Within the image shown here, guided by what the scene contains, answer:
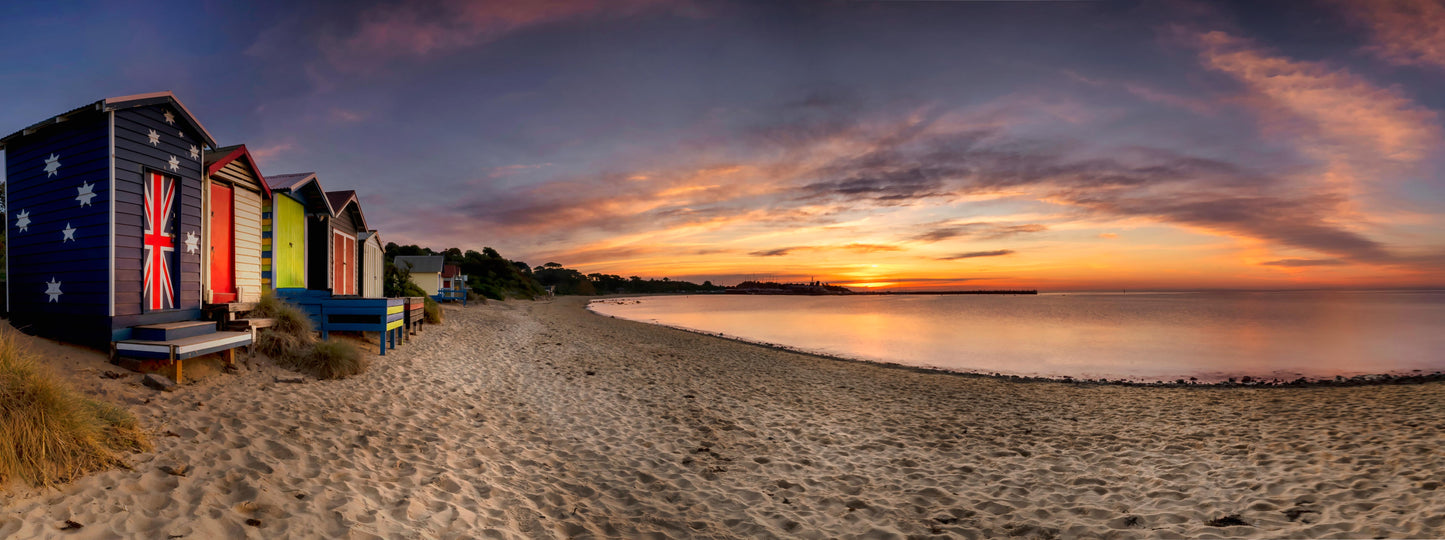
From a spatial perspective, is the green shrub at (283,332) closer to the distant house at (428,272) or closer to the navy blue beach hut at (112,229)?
the navy blue beach hut at (112,229)

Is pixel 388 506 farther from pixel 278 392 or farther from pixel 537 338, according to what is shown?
pixel 537 338

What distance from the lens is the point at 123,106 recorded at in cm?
709

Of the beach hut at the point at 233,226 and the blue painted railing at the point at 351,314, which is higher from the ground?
the beach hut at the point at 233,226

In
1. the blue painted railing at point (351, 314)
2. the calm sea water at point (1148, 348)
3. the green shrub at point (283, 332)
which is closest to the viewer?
the green shrub at point (283, 332)

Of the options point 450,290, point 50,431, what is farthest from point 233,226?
point 450,290

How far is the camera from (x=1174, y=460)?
22.6 feet

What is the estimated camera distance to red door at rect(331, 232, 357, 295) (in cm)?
1427

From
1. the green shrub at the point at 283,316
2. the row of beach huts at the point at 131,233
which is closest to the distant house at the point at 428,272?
the row of beach huts at the point at 131,233

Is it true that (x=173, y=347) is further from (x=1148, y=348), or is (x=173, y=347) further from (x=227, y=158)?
(x=1148, y=348)

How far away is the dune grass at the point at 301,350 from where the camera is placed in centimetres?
794

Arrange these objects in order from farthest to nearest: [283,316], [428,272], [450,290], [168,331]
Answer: [450,290]
[428,272]
[283,316]
[168,331]

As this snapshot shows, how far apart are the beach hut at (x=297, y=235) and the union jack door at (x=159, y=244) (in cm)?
360

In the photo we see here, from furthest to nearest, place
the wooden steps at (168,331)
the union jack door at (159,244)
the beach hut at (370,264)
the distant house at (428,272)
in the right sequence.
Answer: the distant house at (428,272)
the beach hut at (370,264)
the union jack door at (159,244)
the wooden steps at (168,331)

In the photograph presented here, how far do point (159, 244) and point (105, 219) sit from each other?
72 cm
